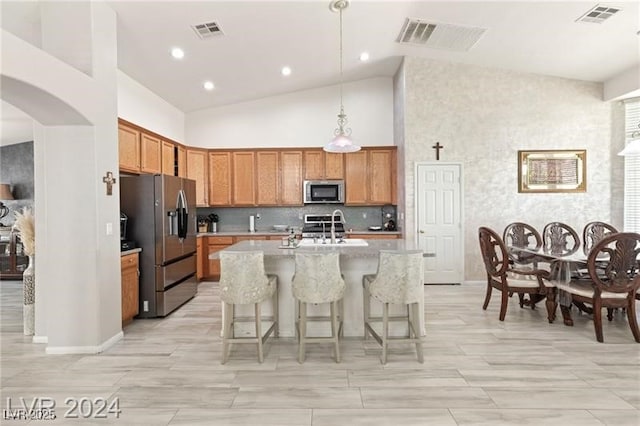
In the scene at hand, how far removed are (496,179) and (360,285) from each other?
12.4ft

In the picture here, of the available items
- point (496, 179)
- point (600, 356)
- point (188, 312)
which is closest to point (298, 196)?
point (188, 312)

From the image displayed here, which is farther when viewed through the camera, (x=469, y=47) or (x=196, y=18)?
(x=469, y=47)

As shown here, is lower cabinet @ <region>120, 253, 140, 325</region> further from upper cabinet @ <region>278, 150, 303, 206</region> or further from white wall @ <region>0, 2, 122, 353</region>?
upper cabinet @ <region>278, 150, 303, 206</region>

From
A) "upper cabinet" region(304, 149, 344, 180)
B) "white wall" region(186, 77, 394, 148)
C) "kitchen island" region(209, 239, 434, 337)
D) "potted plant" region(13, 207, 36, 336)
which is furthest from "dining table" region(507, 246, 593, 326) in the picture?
"potted plant" region(13, 207, 36, 336)

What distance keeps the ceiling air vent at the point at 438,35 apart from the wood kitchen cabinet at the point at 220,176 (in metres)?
3.63

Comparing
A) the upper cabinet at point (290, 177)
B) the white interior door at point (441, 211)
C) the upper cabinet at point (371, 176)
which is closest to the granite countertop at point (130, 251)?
the upper cabinet at point (290, 177)

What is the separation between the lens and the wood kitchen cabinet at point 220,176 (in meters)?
7.03

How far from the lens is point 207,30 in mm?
4391

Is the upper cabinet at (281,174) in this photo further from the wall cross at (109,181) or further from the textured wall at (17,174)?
the textured wall at (17,174)

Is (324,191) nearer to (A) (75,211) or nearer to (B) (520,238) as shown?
(B) (520,238)

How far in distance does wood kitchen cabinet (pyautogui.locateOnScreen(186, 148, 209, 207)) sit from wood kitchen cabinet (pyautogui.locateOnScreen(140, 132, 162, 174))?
3.67ft

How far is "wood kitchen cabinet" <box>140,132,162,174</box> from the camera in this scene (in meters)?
5.14

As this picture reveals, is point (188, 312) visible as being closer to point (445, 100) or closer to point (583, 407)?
point (583, 407)

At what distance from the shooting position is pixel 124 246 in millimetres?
4320
